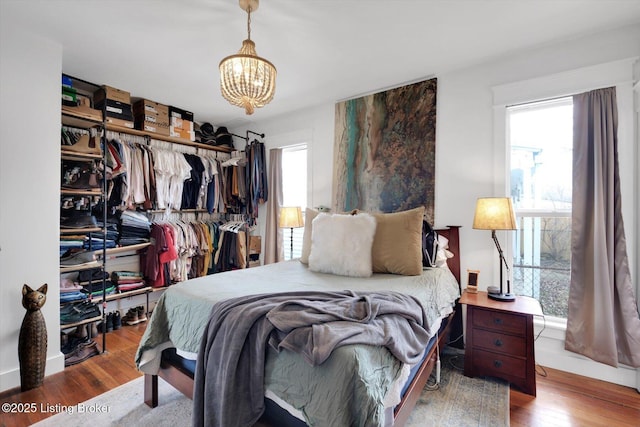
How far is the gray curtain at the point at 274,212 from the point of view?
3906mm

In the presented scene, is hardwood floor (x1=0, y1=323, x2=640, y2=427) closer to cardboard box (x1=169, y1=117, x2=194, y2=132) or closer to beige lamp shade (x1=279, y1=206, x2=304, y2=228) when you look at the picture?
beige lamp shade (x1=279, y1=206, x2=304, y2=228)

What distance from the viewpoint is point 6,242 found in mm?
2008

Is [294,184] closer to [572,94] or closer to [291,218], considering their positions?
[291,218]

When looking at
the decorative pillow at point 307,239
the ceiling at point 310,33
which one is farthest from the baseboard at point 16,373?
the ceiling at point 310,33

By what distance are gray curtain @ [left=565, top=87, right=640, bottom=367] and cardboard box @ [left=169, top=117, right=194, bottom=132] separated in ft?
12.9

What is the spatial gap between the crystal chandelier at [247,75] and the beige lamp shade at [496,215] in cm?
174

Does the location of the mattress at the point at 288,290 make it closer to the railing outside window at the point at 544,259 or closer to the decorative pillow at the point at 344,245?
the decorative pillow at the point at 344,245

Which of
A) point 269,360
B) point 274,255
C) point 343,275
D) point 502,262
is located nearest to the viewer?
point 269,360

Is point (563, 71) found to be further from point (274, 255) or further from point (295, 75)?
point (274, 255)

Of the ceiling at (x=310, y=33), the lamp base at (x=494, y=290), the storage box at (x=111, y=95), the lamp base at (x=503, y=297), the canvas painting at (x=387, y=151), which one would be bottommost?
the lamp base at (x=503, y=297)

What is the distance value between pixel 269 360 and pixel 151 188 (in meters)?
2.88

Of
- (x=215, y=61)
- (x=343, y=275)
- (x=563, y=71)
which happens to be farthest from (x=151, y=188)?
(x=563, y=71)

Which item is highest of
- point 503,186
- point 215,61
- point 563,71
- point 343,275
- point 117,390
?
point 215,61

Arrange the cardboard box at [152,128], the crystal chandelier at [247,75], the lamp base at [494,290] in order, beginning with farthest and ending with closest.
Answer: the cardboard box at [152,128], the lamp base at [494,290], the crystal chandelier at [247,75]
